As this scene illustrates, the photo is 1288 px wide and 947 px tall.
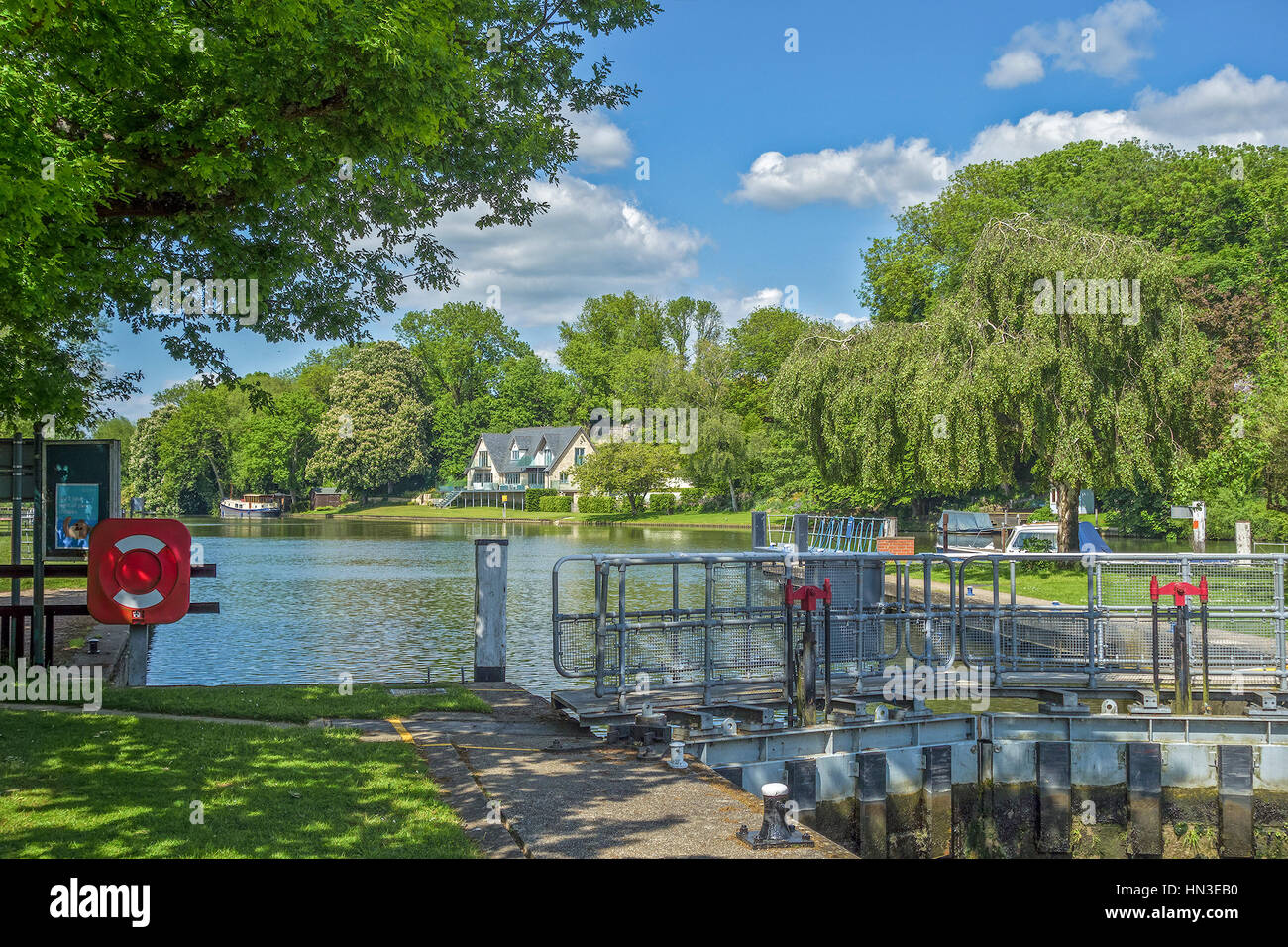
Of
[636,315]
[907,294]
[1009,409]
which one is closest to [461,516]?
[636,315]

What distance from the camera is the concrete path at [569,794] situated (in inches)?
254

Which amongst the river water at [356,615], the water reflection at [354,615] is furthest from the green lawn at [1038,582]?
the river water at [356,615]

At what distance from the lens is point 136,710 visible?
10.5 m

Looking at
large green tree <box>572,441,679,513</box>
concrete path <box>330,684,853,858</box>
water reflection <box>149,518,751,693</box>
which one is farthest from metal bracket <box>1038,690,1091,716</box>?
large green tree <box>572,441,679,513</box>

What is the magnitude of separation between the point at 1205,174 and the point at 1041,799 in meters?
55.2

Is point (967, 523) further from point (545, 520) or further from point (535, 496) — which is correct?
point (535, 496)

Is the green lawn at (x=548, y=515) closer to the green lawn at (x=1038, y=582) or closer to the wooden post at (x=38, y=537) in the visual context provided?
Result: the green lawn at (x=1038, y=582)

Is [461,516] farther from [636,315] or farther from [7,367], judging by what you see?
[7,367]

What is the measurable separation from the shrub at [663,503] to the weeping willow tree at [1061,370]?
194 ft

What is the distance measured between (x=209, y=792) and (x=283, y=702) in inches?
154

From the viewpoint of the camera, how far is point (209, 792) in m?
7.38

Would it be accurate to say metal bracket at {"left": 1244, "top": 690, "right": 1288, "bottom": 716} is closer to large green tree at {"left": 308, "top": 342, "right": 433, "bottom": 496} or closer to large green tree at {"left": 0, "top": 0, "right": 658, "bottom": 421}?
large green tree at {"left": 0, "top": 0, "right": 658, "bottom": 421}

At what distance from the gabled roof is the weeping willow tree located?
81317mm

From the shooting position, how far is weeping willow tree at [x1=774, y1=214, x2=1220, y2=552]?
26.7 metres
